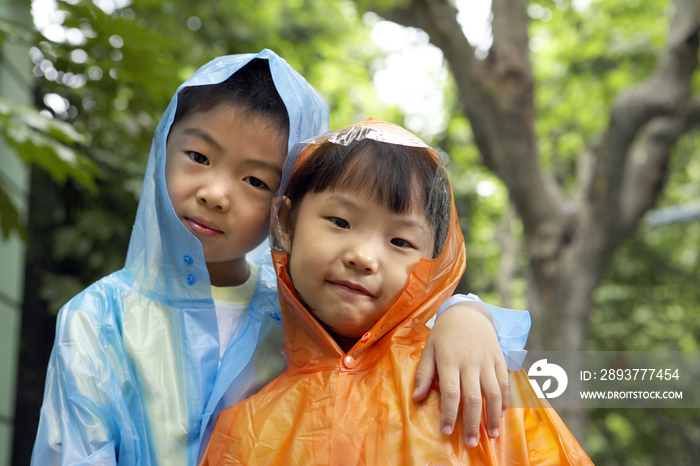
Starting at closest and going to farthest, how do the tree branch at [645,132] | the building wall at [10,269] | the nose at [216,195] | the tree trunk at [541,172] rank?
the nose at [216,195] → the building wall at [10,269] → the tree branch at [645,132] → the tree trunk at [541,172]

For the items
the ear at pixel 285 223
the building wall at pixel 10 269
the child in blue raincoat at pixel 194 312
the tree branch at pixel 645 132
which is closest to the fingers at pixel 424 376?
the child in blue raincoat at pixel 194 312

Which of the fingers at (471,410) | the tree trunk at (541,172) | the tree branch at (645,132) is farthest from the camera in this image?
the tree trunk at (541,172)

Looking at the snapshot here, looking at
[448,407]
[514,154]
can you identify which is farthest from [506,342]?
[514,154]

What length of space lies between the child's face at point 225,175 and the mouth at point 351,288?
34cm

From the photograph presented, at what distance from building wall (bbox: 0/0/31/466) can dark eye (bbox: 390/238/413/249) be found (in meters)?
2.97

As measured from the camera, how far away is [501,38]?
17.5ft

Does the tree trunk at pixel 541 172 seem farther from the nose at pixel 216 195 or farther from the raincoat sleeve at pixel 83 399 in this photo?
the raincoat sleeve at pixel 83 399

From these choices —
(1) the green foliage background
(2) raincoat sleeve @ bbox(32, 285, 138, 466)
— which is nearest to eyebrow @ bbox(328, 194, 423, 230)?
(2) raincoat sleeve @ bbox(32, 285, 138, 466)

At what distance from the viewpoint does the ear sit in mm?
1521

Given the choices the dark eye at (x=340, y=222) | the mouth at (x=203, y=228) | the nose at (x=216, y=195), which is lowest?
the mouth at (x=203, y=228)

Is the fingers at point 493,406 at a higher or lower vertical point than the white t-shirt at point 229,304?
lower

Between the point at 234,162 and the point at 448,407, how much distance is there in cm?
79

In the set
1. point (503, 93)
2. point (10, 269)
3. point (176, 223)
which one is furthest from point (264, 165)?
point (503, 93)

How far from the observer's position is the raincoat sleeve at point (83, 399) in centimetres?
131
